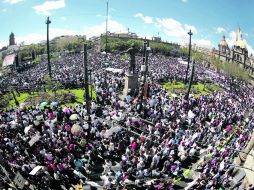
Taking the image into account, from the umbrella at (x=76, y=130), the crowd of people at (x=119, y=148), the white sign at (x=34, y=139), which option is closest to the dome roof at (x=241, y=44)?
the crowd of people at (x=119, y=148)

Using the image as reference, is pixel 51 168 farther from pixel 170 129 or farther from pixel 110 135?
pixel 170 129

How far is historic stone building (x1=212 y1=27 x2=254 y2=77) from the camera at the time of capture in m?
96.8

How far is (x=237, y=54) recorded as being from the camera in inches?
4033

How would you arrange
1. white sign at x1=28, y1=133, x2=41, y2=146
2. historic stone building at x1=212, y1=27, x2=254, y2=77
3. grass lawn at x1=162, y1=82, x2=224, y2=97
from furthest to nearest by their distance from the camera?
historic stone building at x1=212, y1=27, x2=254, y2=77, grass lawn at x1=162, y1=82, x2=224, y2=97, white sign at x1=28, y1=133, x2=41, y2=146

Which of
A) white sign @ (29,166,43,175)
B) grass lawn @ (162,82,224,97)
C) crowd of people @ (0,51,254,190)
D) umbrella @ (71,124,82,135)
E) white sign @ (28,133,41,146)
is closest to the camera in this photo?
white sign @ (29,166,43,175)

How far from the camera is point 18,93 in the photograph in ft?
110

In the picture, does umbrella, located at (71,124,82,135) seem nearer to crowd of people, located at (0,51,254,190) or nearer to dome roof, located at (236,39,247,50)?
crowd of people, located at (0,51,254,190)

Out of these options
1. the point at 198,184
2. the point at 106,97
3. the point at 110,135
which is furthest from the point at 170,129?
the point at 106,97

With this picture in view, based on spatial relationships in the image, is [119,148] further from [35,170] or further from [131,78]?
[131,78]

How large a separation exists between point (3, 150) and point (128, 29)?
371ft

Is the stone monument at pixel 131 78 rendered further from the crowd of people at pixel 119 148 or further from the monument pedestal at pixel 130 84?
the crowd of people at pixel 119 148

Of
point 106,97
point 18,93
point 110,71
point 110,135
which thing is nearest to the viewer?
point 110,135

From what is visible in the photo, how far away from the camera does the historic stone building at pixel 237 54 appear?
317 ft

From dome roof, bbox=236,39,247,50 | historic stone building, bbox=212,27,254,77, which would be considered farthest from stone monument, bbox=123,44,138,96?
dome roof, bbox=236,39,247,50
